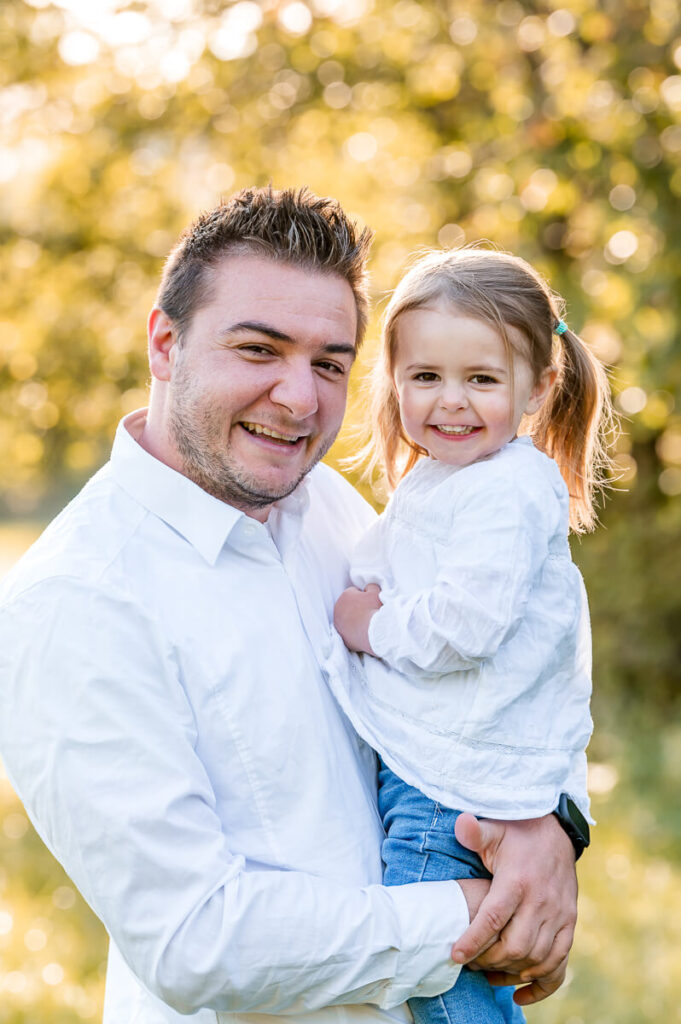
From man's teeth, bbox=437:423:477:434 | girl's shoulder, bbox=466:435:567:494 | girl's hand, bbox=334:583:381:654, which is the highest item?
man's teeth, bbox=437:423:477:434

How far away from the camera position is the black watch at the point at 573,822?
2.13 metres

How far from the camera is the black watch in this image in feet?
6.98

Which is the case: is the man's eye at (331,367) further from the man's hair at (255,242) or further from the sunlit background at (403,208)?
the sunlit background at (403,208)

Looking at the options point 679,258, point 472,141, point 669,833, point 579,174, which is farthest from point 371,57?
point 669,833

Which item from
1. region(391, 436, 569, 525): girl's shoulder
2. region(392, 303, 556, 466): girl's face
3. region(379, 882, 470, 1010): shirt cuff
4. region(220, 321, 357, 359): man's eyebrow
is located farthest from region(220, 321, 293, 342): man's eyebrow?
region(379, 882, 470, 1010): shirt cuff

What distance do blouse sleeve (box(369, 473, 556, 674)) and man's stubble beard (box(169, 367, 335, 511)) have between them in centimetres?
35

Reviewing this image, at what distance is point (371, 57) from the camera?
8.30m

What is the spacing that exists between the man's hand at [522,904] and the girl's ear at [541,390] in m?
0.84

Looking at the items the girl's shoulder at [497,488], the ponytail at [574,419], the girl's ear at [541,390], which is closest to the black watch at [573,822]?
the girl's shoulder at [497,488]

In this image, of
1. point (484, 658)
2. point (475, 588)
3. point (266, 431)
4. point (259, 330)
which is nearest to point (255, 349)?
point (259, 330)

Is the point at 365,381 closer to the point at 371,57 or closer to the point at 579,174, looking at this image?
the point at 579,174

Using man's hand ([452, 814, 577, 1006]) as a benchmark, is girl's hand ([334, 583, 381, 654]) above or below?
above

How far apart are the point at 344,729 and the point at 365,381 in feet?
3.08

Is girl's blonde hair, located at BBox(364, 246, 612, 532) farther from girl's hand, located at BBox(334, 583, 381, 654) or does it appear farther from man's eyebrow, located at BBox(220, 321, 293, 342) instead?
girl's hand, located at BBox(334, 583, 381, 654)
